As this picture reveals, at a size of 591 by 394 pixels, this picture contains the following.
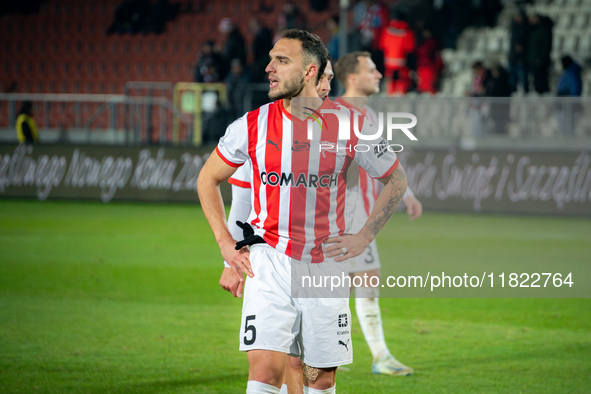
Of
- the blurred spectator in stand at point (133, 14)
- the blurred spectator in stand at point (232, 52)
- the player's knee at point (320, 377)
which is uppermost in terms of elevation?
the blurred spectator in stand at point (133, 14)

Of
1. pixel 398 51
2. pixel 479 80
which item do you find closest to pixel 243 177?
pixel 479 80

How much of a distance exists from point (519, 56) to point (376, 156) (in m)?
14.6

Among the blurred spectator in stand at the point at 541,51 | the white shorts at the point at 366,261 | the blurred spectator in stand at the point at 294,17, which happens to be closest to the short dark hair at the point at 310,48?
the white shorts at the point at 366,261

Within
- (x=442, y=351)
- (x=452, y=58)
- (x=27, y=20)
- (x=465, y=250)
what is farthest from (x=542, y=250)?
(x=27, y=20)

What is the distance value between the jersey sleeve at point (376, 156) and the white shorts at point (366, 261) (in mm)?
1848

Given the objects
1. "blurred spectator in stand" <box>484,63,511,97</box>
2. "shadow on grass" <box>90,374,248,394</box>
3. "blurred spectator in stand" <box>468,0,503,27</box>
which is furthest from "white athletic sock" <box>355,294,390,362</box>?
"blurred spectator in stand" <box>468,0,503,27</box>

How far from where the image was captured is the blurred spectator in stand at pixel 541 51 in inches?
661

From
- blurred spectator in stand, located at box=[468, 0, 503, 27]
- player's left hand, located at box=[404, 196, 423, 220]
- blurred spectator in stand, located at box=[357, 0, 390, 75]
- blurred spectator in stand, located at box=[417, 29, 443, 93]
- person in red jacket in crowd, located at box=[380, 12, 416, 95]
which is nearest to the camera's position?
player's left hand, located at box=[404, 196, 423, 220]

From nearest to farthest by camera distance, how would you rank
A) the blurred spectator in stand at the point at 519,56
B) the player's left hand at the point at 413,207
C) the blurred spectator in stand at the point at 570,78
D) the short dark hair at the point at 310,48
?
the short dark hair at the point at 310,48
the player's left hand at the point at 413,207
the blurred spectator in stand at the point at 570,78
the blurred spectator in stand at the point at 519,56

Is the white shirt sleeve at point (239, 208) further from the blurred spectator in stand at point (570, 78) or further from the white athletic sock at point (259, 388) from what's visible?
the blurred spectator in stand at point (570, 78)

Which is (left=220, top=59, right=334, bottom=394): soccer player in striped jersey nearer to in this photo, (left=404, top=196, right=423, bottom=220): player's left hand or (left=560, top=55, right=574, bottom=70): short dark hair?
(left=404, top=196, right=423, bottom=220): player's left hand

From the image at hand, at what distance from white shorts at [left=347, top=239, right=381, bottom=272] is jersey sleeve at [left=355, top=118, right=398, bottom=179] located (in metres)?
1.85

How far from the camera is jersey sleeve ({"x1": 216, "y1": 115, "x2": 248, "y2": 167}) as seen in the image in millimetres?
3447

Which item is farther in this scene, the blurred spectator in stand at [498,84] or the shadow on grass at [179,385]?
the blurred spectator in stand at [498,84]
